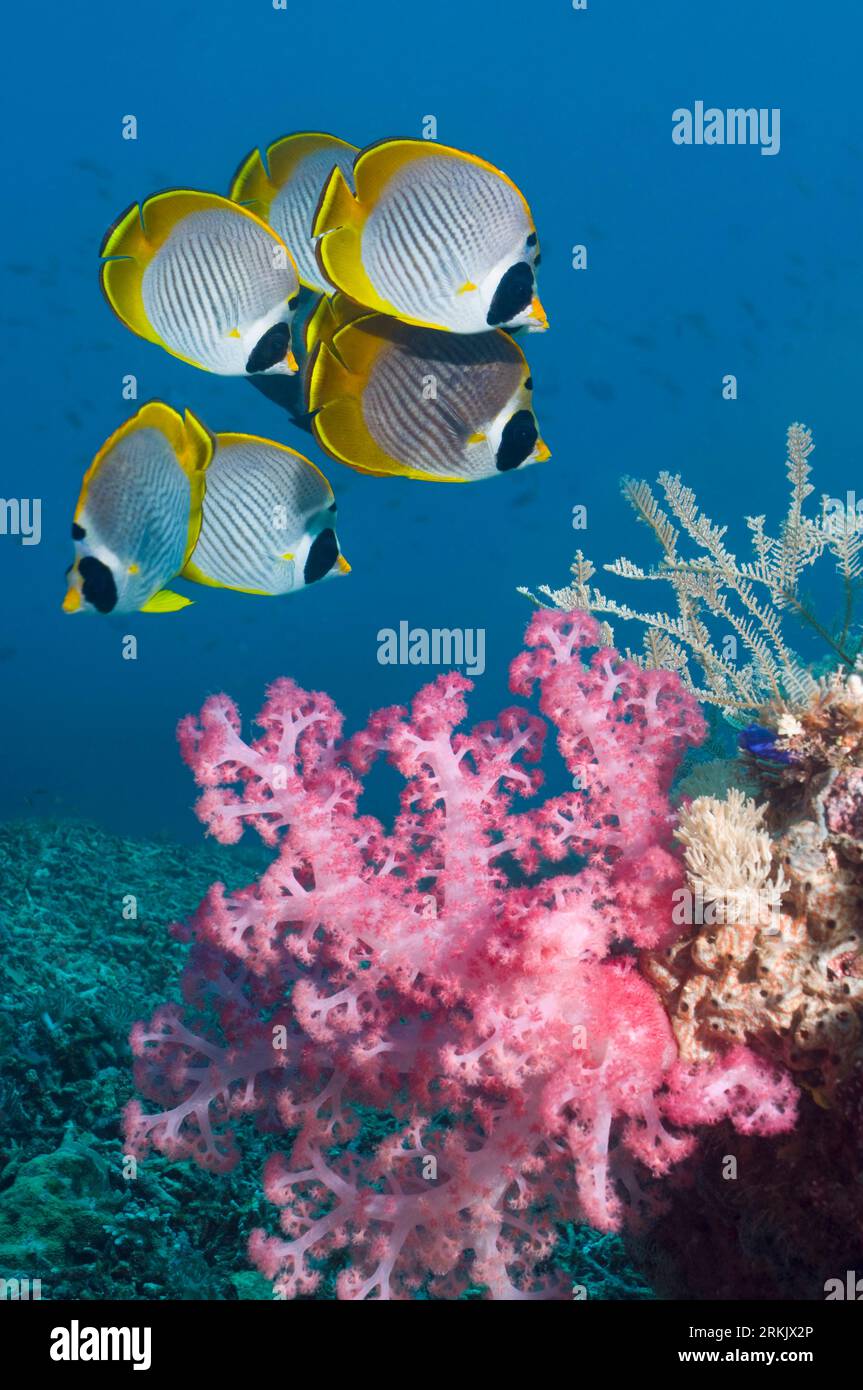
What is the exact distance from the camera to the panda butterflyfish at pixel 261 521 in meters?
2.41

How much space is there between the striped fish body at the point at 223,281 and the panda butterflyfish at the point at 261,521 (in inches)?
12.4

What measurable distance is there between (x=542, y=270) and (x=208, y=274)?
49344mm

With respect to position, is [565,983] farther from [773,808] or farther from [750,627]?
[750,627]

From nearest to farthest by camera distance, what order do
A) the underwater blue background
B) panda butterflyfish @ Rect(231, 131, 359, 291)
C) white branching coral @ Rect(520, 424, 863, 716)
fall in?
panda butterflyfish @ Rect(231, 131, 359, 291) < white branching coral @ Rect(520, 424, 863, 716) < the underwater blue background

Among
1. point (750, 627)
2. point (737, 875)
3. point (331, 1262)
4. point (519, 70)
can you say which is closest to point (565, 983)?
point (737, 875)

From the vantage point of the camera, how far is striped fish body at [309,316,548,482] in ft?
7.06

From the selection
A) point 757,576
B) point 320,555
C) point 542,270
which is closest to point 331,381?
point 320,555

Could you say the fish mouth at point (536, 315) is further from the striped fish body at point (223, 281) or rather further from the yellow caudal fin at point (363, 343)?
the striped fish body at point (223, 281)

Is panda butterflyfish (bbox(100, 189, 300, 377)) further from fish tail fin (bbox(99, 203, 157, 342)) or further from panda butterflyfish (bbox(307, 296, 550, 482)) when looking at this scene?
panda butterflyfish (bbox(307, 296, 550, 482))

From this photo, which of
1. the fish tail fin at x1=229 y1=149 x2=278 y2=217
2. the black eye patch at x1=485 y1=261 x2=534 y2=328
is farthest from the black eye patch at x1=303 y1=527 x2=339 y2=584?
the fish tail fin at x1=229 y1=149 x2=278 y2=217

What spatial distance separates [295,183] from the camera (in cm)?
237

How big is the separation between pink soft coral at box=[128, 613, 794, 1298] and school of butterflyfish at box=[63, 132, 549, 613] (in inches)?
→ 28.1

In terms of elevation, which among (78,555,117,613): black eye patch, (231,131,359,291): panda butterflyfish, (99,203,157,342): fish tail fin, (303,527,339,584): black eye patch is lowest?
(78,555,117,613): black eye patch
